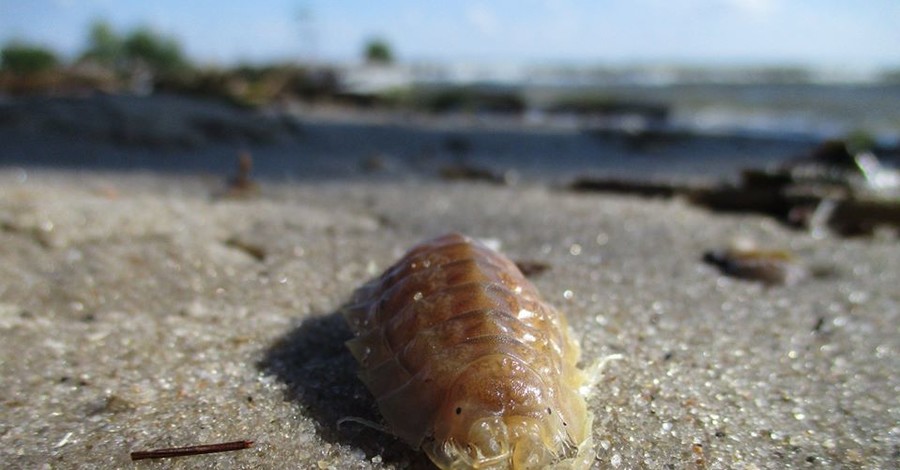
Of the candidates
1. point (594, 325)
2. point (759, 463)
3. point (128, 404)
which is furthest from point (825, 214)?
point (128, 404)

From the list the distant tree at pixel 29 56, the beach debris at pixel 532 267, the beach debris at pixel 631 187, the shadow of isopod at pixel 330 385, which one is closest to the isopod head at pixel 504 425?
the shadow of isopod at pixel 330 385

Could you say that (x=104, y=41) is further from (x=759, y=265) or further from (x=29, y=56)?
(x=759, y=265)

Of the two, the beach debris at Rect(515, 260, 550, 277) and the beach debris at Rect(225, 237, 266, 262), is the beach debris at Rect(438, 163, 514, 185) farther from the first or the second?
the beach debris at Rect(225, 237, 266, 262)

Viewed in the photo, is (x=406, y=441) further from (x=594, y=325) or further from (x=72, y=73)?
(x=72, y=73)

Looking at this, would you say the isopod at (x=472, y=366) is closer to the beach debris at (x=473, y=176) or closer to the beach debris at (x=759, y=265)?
the beach debris at (x=759, y=265)

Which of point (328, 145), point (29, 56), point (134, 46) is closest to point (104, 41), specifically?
point (134, 46)

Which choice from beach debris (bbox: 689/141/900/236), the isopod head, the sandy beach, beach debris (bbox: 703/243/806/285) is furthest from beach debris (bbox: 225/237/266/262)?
beach debris (bbox: 689/141/900/236)
